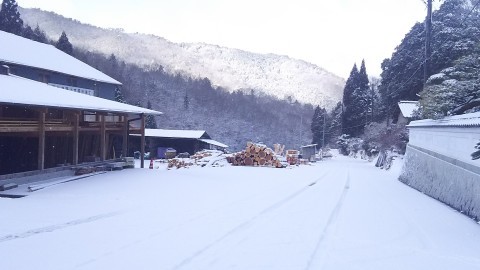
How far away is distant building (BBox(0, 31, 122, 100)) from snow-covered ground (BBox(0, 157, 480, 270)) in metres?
16.8

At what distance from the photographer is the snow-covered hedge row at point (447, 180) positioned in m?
10.9

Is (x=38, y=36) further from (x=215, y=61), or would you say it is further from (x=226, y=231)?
(x=215, y=61)

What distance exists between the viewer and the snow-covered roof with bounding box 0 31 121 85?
2624cm

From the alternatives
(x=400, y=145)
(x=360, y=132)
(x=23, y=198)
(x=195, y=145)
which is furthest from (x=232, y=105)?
(x=23, y=198)

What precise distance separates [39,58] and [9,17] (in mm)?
23549

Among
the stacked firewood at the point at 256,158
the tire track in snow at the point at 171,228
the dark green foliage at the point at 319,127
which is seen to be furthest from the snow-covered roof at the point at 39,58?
the dark green foliage at the point at 319,127

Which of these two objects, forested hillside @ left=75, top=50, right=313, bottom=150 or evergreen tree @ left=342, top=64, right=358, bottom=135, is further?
forested hillside @ left=75, top=50, right=313, bottom=150

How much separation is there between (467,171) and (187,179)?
443 inches

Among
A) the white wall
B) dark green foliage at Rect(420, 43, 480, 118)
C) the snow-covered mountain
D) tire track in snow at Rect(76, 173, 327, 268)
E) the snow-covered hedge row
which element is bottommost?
tire track in snow at Rect(76, 173, 327, 268)

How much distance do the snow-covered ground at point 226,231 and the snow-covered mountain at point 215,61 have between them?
111684mm

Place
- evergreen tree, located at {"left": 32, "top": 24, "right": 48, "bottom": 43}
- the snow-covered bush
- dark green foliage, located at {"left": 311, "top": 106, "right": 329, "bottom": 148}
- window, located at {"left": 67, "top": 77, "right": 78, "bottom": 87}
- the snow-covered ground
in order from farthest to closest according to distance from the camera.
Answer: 1. dark green foliage, located at {"left": 311, "top": 106, "right": 329, "bottom": 148}
2. evergreen tree, located at {"left": 32, "top": 24, "right": 48, "bottom": 43}
3. the snow-covered bush
4. window, located at {"left": 67, "top": 77, "right": 78, "bottom": 87}
5. the snow-covered ground

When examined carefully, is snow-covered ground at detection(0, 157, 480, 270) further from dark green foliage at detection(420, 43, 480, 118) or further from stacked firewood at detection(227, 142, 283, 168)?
stacked firewood at detection(227, 142, 283, 168)

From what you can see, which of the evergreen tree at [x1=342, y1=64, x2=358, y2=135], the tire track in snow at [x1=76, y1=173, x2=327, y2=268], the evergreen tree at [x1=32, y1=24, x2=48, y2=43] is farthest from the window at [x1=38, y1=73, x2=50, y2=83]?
the evergreen tree at [x1=342, y1=64, x2=358, y2=135]

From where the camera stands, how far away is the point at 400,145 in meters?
35.0
